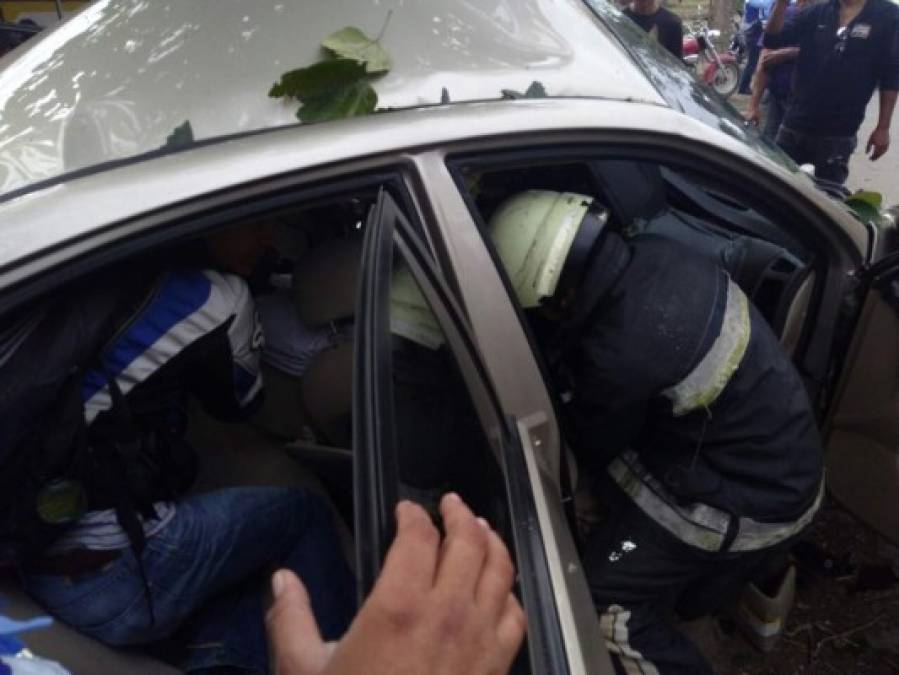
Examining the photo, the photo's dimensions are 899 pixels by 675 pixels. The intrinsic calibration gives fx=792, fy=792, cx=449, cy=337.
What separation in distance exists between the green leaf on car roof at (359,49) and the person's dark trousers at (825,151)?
12.3 feet

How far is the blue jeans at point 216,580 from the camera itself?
5.11 feet

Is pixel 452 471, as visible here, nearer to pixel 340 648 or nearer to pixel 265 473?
pixel 340 648

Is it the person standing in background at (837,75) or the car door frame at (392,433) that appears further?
the person standing in background at (837,75)

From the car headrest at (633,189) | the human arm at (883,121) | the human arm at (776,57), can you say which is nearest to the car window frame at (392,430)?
the car headrest at (633,189)

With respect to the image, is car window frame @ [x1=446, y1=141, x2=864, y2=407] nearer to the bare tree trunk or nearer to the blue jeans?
the blue jeans

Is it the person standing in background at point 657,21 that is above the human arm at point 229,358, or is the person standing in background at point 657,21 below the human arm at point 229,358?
below

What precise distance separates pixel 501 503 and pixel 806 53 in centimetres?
453

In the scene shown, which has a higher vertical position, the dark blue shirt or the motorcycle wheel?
the dark blue shirt

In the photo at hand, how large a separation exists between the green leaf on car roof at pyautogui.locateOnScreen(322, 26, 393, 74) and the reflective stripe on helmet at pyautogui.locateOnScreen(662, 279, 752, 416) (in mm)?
939

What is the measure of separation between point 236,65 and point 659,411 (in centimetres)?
124

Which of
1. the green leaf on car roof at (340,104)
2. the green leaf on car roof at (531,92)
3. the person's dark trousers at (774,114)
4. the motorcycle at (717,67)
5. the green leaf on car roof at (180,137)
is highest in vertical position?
the green leaf on car roof at (180,137)

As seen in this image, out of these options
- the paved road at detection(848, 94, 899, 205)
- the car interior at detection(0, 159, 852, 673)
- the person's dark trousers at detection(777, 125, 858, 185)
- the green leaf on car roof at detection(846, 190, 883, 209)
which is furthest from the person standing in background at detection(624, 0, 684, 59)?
the green leaf on car roof at detection(846, 190, 883, 209)

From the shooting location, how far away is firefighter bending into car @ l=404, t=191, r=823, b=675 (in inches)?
68.9

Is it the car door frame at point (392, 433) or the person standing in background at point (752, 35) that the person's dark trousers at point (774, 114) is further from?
the car door frame at point (392, 433)
